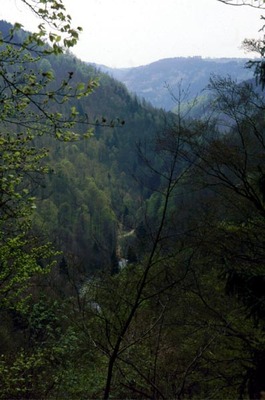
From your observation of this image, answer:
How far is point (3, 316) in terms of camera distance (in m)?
22.3

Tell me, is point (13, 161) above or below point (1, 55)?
below

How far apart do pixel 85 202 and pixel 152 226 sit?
109m

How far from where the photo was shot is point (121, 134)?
177m

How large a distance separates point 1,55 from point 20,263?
6106mm

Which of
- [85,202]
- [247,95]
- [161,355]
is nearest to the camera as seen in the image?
[247,95]

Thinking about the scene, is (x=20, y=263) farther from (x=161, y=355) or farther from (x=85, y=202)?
(x=85, y=202)

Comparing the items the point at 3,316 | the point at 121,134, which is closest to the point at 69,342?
the point at 3,316

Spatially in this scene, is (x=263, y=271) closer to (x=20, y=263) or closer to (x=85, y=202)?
(x=20, y=263)

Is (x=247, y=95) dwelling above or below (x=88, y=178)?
below

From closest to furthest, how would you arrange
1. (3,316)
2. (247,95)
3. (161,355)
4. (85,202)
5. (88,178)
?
(247,95), (161,355), (3,316), (85,202), (88,178)

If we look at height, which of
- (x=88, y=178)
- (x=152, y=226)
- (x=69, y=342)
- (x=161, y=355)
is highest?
(x=88, y=178)

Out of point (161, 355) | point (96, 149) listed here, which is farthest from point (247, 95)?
point (96, 149)

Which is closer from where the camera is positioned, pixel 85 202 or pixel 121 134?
pixel 85 202

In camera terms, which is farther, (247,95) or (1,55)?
(247,95)
